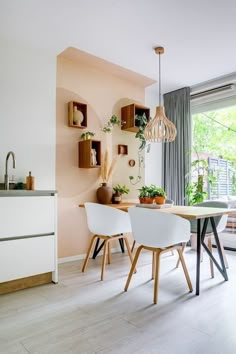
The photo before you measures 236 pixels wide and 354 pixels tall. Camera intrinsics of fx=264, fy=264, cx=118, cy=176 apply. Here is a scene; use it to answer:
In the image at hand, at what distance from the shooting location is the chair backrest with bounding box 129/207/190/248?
2182 millimetres

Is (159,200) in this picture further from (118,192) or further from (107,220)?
(118,192)

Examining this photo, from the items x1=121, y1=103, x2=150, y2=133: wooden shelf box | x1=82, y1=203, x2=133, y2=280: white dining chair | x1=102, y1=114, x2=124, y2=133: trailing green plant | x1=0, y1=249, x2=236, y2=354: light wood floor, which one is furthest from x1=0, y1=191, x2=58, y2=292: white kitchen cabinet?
x1=121, y1=103, x2=150, y2=133: wooden shelf box

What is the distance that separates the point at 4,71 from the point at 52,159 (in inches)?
43.3

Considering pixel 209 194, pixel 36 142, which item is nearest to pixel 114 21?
pixel 36 142

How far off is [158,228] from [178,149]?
2496 mm

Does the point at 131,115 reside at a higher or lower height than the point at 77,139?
higher

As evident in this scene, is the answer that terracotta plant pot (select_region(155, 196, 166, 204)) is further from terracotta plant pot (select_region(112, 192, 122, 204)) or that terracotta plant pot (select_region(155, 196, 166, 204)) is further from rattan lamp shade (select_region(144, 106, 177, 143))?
terracotta plant pot (select_region(112, 192, 122, 204))

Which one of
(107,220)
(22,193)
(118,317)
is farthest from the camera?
(107,220)

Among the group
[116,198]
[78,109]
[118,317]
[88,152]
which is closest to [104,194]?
[116,198]

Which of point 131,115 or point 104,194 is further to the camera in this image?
point 131,115

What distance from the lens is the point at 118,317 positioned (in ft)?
6.27

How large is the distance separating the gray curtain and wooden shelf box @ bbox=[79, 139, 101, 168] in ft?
5.10

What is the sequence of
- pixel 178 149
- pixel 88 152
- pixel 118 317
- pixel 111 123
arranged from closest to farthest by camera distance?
pixel 118 317 → pixel 88 152 → pixel 111 123 → pixel 178 149

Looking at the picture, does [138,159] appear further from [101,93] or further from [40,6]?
[40,6]
